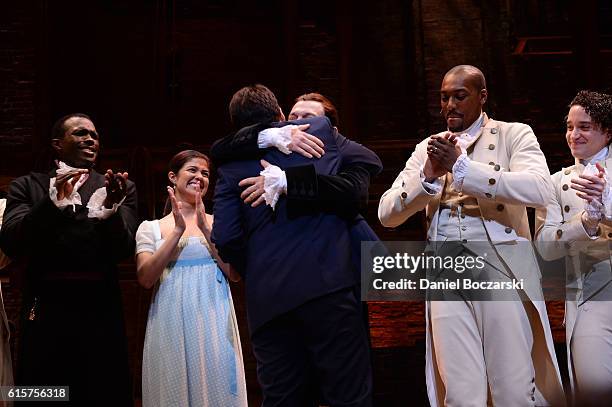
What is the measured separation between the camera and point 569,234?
369 cm

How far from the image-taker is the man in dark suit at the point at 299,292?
3.05m

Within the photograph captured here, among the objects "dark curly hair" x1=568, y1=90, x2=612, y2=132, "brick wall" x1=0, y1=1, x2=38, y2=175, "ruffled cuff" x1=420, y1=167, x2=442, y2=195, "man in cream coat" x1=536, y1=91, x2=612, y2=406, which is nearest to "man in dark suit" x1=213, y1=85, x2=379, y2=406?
"ruffled cuff" x1=420, y1=167, x2=442, y2=195

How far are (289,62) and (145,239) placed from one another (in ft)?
15.2

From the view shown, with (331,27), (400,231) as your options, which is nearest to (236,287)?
(400,231)

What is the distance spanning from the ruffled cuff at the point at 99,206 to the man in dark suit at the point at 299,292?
2.94 ft

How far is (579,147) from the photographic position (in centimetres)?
393

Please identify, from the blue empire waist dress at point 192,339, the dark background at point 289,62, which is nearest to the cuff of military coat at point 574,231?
the blue empire waist dress at point 192,339

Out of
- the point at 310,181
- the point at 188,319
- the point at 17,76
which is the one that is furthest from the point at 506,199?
the point at 17,76

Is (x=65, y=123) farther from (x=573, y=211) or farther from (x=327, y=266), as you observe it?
(x=573, y=211)

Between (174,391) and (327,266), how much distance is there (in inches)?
51.7

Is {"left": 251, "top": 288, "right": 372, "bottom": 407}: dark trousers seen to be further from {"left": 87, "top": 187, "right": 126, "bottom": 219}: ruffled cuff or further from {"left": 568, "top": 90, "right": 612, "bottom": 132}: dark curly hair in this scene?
{"left": 568, "top": 90, "right": 612, "bottom": 132}: dark curly hair

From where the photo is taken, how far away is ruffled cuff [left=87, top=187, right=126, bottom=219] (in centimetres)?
396

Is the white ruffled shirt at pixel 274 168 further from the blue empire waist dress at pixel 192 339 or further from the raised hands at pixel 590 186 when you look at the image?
the raised hands at pixel 590 186

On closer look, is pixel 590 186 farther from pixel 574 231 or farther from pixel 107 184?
pixel 107 184
